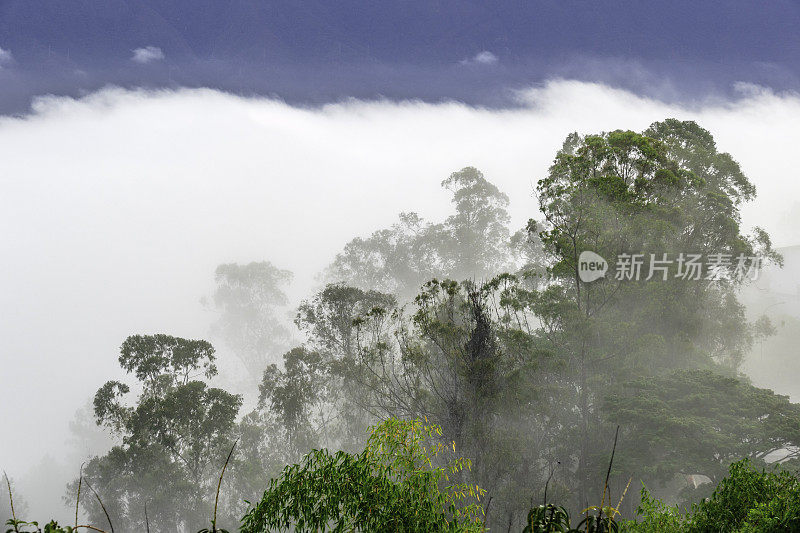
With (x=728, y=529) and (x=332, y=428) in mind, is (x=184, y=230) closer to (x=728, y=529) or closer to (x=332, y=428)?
(x=332, y=428)

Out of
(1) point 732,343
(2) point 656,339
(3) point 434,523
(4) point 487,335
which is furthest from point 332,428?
(3) point 434,523

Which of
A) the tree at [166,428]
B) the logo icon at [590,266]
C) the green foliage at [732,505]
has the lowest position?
the tree at [166,428]

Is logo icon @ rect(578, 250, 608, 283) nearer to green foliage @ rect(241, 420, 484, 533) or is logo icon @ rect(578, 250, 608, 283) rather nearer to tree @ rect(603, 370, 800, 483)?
tree @ rect(603, 370, 800, 483)

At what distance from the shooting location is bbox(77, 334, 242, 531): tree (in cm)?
1808

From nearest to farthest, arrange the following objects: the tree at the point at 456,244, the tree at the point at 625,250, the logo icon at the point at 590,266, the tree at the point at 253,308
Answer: the tree at the point at 625,250, the logo icon at the point at 590,266, the tree at the point at 456,244, the tree at the point at 253,308

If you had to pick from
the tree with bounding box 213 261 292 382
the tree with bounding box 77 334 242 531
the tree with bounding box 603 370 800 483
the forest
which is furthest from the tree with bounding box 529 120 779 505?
the tree with bounding box 213 261 292 382

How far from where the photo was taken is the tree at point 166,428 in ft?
59.3

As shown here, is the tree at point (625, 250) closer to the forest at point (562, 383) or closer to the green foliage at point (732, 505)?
the forest at point (562, 383)

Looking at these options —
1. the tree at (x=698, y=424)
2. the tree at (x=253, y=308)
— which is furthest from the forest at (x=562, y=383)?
the tree at (x=253, y=308)

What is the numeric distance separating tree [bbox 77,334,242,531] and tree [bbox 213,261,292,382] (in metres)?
37.2

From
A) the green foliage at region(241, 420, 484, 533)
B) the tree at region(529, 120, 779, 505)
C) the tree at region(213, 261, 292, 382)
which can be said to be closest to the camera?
the green foliage at region(241, 420, 484, 533)

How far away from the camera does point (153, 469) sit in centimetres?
1891

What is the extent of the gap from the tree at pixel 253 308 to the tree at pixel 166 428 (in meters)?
37.2

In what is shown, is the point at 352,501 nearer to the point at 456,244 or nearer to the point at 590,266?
the point at 590,266
